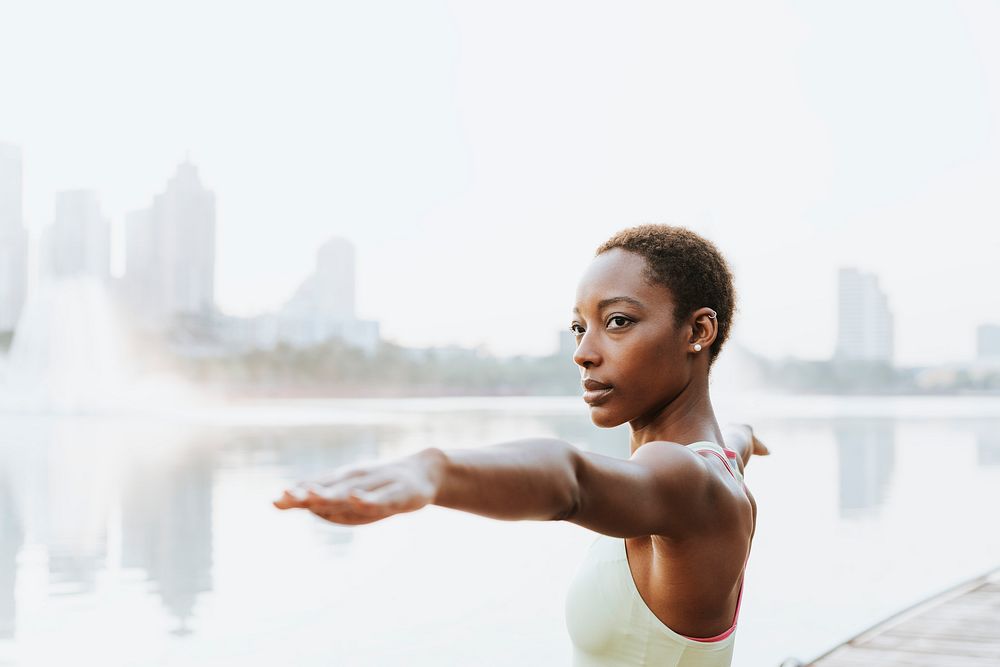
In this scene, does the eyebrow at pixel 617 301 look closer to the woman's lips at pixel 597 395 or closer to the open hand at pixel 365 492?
the woman's lips at pixel 597 395

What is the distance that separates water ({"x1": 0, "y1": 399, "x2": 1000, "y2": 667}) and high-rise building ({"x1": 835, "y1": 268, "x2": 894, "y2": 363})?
24.0 metres

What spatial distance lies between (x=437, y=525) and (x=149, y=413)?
19.3m

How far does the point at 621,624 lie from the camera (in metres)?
0.84

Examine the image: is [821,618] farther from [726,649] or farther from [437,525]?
[726,649]

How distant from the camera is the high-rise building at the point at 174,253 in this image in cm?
3300

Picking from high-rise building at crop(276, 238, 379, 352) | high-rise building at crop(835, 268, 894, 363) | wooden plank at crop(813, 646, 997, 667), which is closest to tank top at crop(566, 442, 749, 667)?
wooden plank at crop(813, 646, 997, 667)

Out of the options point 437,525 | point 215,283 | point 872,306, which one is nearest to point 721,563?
point 437,525

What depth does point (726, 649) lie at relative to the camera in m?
0.88

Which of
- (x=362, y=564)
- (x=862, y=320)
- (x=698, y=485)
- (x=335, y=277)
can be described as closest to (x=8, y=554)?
(x=362, y=564)

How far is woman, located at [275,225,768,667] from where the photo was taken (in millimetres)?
712

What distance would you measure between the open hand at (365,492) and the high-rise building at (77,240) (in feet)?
108

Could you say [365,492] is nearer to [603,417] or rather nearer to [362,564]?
[603,417]

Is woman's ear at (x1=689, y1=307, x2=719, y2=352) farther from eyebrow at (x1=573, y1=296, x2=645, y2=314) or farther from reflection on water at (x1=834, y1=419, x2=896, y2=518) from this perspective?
reflection on water at (x1=834, y1=419, x2=896, y2=518)

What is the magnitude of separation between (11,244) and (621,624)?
31682 mm
